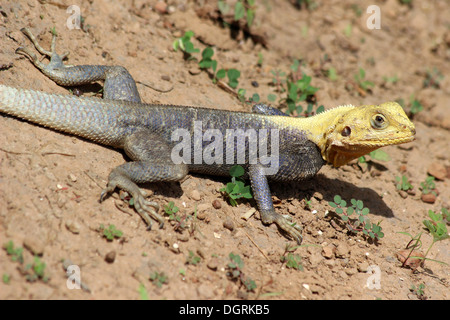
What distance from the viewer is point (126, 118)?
11.8 feet

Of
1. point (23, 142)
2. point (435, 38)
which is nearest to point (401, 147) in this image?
point (435, 38)

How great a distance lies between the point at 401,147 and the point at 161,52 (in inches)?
128

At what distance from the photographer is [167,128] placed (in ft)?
12.1

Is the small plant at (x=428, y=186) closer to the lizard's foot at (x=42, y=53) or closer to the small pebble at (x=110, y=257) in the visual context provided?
the small pebble at (x=110, y=257)

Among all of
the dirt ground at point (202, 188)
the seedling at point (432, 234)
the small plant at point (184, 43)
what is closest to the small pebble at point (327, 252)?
the dirt ground at point (202, 188)

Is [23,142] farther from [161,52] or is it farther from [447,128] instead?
[447,128]

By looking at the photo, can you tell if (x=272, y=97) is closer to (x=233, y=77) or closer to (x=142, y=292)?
(x=233, y=77)

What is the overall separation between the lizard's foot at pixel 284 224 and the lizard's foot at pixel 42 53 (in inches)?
93.4

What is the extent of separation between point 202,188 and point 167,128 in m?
0.64

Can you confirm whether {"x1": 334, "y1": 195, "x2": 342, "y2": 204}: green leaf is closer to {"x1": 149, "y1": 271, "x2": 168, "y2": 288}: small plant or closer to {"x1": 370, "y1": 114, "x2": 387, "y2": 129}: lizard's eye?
{"x1": 370, "y1": 114, "x2": 387, "y2": 129}: lizard's eye

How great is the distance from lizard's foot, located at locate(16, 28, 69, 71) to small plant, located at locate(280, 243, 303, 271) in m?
2.67

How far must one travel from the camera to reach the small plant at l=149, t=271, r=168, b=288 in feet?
9.53

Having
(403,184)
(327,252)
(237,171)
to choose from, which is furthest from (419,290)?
(237,171)

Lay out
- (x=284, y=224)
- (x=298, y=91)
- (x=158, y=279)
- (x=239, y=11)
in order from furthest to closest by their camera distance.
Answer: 1. (x=239, y=11)
2. (x=298, y=91)
3. (x=284, y=224)
4. (x=158, y=279)
